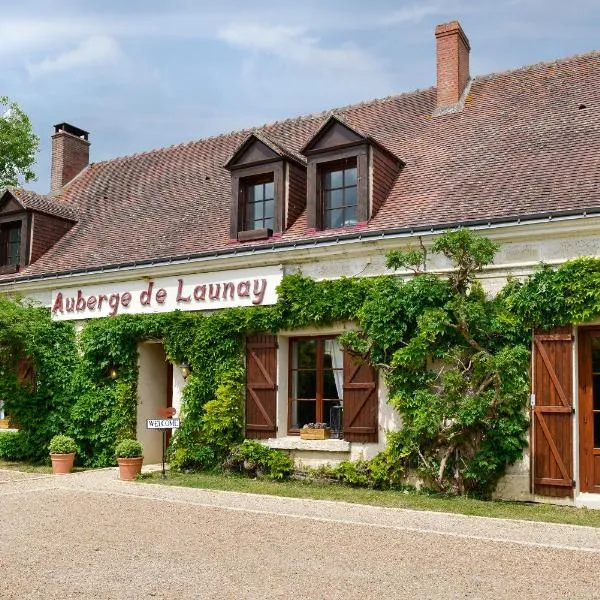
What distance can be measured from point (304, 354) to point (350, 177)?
10.1 feet

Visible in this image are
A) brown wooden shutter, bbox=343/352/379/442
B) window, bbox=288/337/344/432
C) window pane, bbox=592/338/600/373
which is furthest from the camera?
window, bbox=288/337/344/432

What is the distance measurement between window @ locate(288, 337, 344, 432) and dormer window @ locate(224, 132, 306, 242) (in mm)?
2164

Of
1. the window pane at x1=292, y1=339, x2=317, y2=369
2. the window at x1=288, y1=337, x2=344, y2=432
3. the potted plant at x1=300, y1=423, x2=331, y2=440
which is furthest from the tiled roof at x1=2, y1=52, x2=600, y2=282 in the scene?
the potted plant at x1=300, y1=423, x2=331, y2=440

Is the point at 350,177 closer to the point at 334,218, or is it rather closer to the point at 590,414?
the point at 334,218

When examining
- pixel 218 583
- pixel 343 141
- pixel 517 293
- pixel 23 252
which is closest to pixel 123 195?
pixel 23 252

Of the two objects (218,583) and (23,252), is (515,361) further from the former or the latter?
(23,252)

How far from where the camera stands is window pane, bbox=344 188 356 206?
494 inches

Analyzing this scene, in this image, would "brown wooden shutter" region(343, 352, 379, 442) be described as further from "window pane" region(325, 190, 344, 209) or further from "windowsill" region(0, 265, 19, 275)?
"windowsill" region(0, 265, 19, 275)

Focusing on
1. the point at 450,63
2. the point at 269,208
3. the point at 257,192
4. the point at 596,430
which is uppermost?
the point at 450,63

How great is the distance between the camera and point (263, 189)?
44.7 ft

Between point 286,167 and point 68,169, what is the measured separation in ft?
27.5

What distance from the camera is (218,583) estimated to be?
5840 mm

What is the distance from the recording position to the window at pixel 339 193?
494 inches

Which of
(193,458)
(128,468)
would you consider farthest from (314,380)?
(128,468)
